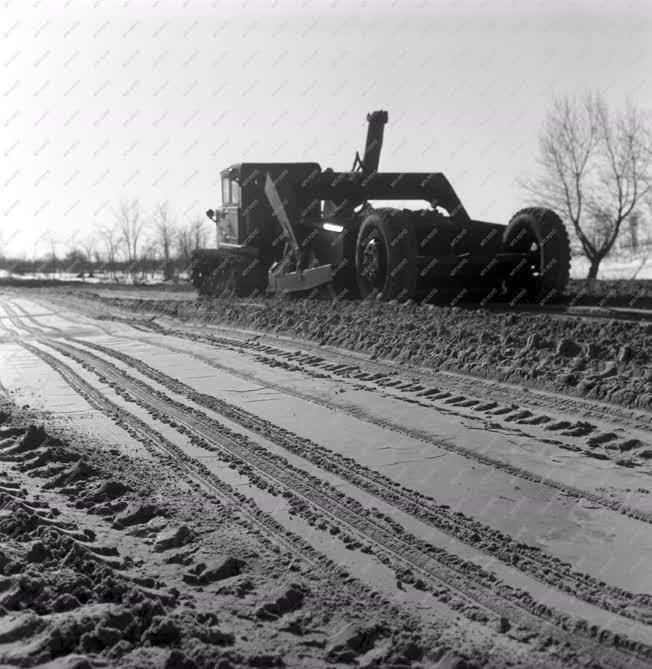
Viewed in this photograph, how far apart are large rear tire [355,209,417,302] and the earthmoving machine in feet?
0.06

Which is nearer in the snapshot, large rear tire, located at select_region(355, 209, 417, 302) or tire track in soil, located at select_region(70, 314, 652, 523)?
tire track in soil, located at select_region(70, 314, 652, 523)

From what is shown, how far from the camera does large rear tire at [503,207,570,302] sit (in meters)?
13.6

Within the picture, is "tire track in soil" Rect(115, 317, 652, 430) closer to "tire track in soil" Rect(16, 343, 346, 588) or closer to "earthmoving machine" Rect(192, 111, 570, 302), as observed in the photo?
"earthmoving machine" Rect(192, 111, 570, 302)

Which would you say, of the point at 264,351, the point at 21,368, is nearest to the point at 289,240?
the point at 264,351

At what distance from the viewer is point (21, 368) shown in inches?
430

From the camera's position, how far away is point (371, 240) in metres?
13.6

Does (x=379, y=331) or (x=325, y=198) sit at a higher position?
(x=325, y=198)

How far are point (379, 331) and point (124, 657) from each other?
8192 millimetres

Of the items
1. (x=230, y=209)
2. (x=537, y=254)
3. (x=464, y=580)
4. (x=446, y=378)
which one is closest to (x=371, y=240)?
(x=537, y=254)

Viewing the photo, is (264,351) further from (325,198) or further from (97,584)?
(97,584)

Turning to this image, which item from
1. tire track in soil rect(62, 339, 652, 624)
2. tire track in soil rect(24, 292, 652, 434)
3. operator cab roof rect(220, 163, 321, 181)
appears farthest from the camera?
operator cab roof rect(220, 163, 321, 181)

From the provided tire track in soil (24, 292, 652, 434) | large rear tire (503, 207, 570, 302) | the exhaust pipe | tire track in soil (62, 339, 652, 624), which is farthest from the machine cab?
tire track in soil (62, 339, 652, 624)

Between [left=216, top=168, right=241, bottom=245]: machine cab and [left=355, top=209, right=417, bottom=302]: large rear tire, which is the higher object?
[left=216, top=168, right=241, bottom=245]: machine cab

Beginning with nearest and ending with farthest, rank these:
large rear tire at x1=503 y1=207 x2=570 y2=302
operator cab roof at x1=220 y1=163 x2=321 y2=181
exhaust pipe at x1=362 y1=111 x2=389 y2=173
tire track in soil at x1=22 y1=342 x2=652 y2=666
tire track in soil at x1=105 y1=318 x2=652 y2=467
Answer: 1. tire track in soil at x1=22 y1=342 x2=652 y2=666
2. tire track in soil at x1=105 y1=318 x2=652 y2=467
3. large rear tire at x1=503 y1=207 x2=570 y2=302
4. exhaust pipe at x1=362 y1=111 x2=389 y2=173
5. operator cab roof at x1=220 y1=163 x2=321 y2=181
